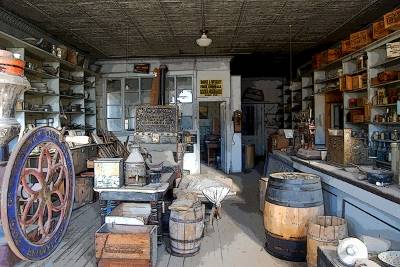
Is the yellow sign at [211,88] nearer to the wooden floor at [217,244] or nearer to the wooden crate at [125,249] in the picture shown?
the wooden floor at [217,244]

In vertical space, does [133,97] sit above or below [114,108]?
above

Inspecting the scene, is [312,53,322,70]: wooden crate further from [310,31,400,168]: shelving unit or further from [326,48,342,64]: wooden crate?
[310,31,400,168]: shelving unit

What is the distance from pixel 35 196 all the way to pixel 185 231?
152 cm

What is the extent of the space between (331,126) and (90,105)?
562 cm

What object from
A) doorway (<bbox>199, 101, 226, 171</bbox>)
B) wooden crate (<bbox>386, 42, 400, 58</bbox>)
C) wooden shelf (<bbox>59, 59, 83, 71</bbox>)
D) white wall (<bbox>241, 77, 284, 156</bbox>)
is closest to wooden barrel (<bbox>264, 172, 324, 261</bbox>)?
wooden crate (<bbox>386, 42, 400, 58</bbox>)

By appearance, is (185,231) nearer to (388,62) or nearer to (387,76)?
(387,76)

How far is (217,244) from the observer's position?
365cm

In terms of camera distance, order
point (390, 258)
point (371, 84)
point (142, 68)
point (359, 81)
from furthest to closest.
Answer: point (142, 68), point (359, 81), point (371, 84), point (390, 258)

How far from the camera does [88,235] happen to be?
401 centimetres

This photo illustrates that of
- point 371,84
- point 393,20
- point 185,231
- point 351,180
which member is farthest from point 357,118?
point 185,231

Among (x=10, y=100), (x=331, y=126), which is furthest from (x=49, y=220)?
(x=331, y=126)

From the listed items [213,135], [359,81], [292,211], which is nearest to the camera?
[292,211]

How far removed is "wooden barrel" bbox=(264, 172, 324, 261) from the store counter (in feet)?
0.72

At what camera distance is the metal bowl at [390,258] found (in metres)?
1.93
